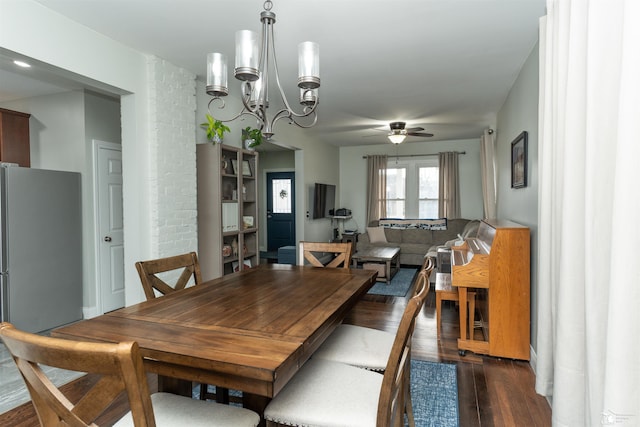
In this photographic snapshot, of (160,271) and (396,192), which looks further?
(396,192)

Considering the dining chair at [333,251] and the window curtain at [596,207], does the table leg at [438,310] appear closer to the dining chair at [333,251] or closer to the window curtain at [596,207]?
the dining chair at [333,251]

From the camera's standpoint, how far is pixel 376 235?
7.17 metres

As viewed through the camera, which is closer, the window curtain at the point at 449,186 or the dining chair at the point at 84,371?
the dining chair at the point at 84,371

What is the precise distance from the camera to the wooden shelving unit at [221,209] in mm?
3602

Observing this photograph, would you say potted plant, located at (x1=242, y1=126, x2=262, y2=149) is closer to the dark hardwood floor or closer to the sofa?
the dark hardwood floor

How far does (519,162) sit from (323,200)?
4211mm

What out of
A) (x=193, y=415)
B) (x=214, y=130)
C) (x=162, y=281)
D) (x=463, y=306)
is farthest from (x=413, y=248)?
(x=193, y=415)

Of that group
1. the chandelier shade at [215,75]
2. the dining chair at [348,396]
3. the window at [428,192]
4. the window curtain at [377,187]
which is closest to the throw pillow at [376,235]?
the window curtain at [377,187]

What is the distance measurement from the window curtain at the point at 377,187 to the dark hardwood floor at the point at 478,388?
451 centimetres

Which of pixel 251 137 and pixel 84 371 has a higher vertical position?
pixel 251 137

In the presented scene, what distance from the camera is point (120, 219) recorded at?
423cm

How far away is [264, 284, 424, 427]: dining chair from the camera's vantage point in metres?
1.18

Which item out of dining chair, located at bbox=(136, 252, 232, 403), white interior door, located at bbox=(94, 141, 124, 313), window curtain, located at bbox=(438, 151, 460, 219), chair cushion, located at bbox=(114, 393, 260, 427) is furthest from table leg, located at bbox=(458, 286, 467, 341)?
window curtain, located at bbox=(438, 151, 460, 219)

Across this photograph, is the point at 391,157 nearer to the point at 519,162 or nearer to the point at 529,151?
the point at 519,162
